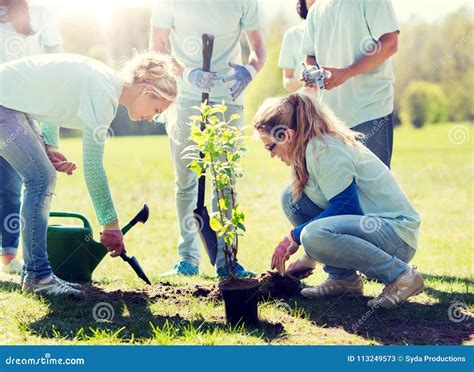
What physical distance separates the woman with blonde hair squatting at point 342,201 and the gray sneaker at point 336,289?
27 cm

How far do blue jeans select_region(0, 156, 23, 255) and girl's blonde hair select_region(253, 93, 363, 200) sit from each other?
205 cm

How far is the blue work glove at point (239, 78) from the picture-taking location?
4.65 meters

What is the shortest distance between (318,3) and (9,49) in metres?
2.06

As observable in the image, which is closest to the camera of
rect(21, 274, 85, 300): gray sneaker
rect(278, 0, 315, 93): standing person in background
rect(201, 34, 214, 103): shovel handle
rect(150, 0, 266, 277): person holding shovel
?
rect(21, 274, 85, 300): gray sneaker

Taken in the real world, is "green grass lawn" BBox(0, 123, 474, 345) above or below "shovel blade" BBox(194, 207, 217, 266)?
below

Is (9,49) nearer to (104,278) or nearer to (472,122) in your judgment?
(104,278)

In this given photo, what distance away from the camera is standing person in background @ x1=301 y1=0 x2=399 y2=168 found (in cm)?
424

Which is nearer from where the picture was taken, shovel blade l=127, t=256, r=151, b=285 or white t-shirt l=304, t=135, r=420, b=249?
white t-shirt l=304, t=135, r=420, b=249

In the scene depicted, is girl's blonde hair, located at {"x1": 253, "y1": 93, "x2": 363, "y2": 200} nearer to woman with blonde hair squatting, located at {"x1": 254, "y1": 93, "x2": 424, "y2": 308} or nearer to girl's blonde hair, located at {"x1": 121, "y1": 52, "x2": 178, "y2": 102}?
woman with blonde hair squatting, located at {"x1": 254, "y1": 93, "x2": 424, "y2": 308}

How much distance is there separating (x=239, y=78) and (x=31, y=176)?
1561mm

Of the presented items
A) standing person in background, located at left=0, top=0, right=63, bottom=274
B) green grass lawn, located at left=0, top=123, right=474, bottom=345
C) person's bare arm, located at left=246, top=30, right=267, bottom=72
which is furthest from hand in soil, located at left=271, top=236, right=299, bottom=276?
standing person in background, located at left=0, top=0, right=63, bottom=274

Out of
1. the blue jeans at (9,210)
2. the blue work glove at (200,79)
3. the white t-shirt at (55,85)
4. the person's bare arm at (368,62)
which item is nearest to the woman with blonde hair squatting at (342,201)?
the person's bare arm at (368,62)

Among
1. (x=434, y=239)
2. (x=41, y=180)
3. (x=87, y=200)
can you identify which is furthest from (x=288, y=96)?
(x=87, y=200)

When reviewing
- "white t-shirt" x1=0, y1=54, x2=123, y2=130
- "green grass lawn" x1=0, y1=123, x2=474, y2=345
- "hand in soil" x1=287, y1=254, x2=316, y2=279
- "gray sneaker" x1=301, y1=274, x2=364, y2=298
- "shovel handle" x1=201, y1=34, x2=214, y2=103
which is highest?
"shovel handle" x1=201, y1=34, x2=214, y2=103
